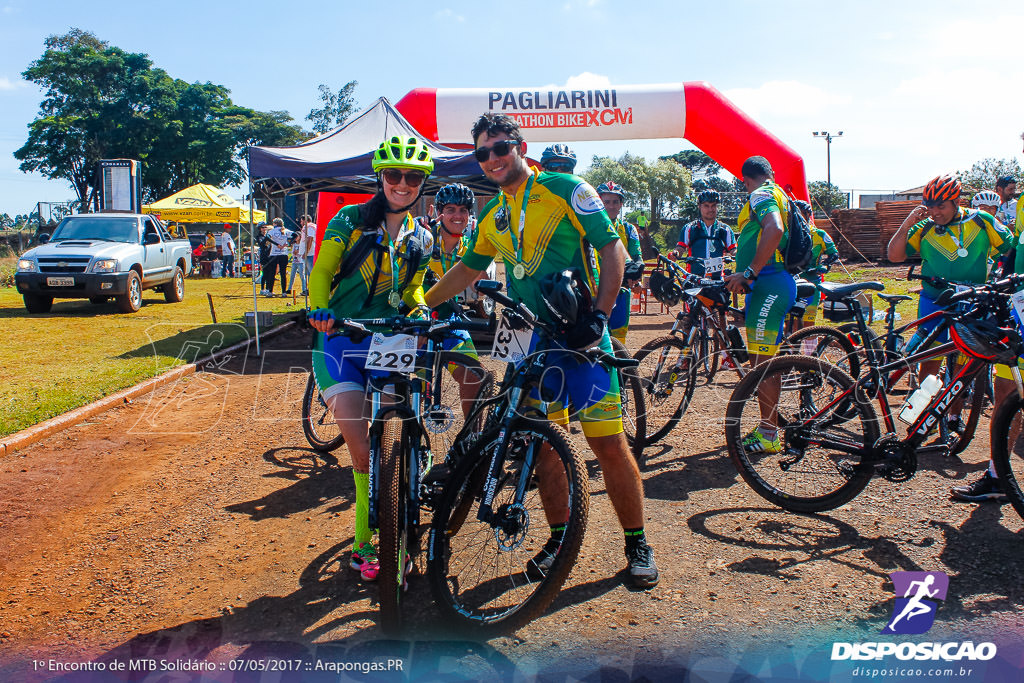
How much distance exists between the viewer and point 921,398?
3.98m

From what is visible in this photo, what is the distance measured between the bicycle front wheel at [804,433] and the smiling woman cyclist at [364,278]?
7.12 feet

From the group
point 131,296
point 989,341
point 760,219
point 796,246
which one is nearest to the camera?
point 989,341

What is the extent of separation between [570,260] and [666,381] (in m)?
2.68

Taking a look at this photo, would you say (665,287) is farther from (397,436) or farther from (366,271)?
(397,436)

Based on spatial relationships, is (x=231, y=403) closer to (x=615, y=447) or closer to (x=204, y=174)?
(x=615, y=447)

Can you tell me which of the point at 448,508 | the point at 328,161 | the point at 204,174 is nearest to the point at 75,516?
the point at 448,508

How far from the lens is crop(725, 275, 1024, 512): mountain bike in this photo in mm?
3953

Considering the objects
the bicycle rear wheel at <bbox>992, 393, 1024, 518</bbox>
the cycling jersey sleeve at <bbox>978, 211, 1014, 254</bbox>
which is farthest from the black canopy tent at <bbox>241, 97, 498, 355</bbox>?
the bicycle rear wheel at <bbox>992, 393, 1024, 518</bbox>

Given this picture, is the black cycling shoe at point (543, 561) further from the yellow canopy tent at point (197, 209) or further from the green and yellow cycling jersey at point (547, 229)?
the yellow canopy tent at point (197, 209)

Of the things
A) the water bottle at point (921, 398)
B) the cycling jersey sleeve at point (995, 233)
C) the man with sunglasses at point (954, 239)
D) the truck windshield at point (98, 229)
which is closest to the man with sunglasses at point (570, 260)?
the water bottle at point (921, 398)

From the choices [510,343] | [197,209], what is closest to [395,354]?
[510,343]

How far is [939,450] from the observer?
4.01m

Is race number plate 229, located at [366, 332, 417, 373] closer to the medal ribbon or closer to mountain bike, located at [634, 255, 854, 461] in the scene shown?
the medal ribbon

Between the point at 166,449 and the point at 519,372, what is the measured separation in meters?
4.08
